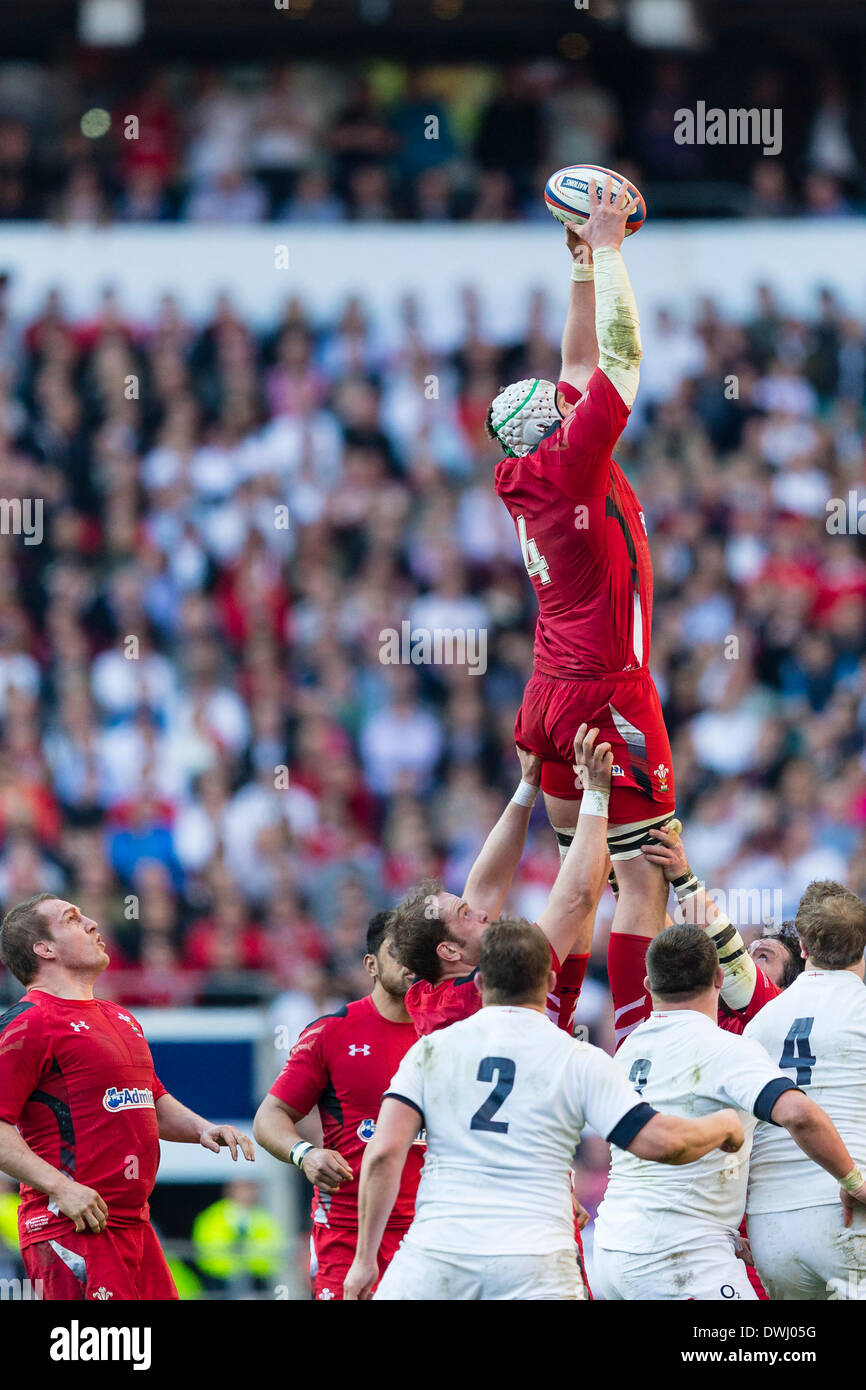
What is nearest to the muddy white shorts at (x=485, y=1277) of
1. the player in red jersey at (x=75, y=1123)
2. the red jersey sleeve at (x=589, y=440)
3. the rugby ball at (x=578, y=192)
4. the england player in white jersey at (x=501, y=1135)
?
the england player in white jersey at (x=501, y=1135)

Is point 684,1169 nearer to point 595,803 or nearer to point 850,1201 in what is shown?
point 850,1201

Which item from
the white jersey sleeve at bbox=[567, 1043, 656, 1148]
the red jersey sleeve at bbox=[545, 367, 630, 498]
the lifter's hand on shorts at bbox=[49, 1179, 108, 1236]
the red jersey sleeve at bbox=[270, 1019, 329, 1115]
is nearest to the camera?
the white jersey sleeve at bbox=[567, 1043, 656, 1148]

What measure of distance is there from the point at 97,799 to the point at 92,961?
6.79 metres

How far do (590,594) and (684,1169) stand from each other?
86.1 inches

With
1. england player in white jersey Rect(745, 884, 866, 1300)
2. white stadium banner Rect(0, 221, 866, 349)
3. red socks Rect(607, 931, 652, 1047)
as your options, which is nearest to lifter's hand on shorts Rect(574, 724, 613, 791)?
red socks Rect(607, 931, 652, 1047)

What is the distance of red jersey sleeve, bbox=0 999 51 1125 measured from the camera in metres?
7.15

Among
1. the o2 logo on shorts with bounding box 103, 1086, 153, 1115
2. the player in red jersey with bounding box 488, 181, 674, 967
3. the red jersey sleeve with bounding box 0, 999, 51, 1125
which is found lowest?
the o2 logo on shorts with bounding box 103, 1086, 153, 1115

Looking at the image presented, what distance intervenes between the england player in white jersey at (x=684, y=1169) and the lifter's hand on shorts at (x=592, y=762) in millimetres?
869

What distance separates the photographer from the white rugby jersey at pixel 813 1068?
6.85 metres

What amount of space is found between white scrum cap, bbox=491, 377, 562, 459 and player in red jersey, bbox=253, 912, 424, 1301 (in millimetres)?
1978

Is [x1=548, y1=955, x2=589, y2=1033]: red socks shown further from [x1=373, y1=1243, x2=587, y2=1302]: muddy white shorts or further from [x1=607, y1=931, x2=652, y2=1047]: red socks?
[x1=373, y1=1243, x2=587, y2=1302]: muddy white shorts

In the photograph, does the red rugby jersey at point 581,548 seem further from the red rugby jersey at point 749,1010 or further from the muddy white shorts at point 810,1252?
the muddy white shorts at point 810,1252

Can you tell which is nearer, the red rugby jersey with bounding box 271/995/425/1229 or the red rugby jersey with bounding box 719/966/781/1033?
the red rugby jersey with bounding box 719/966/781/1033

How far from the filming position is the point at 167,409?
16.6m
